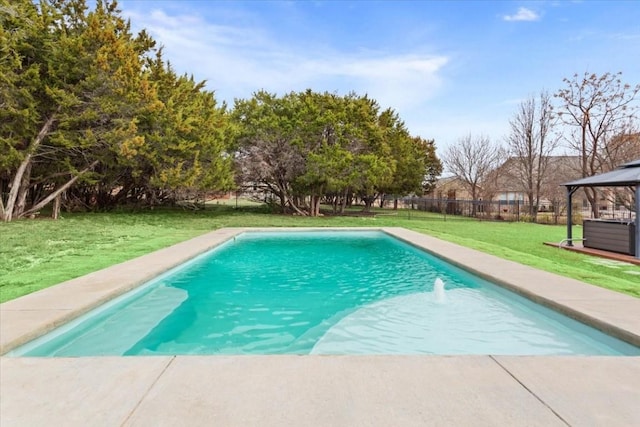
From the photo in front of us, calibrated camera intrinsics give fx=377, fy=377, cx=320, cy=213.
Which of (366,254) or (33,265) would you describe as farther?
(366,254)

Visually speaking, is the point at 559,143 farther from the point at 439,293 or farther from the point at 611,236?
the point at 439,293

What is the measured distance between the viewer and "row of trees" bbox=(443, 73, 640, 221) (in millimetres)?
20781

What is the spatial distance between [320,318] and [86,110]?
14.5 metres

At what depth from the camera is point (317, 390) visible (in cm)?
241

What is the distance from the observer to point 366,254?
32.3 feet

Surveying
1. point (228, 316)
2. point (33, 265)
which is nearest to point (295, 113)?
point (33, 265)

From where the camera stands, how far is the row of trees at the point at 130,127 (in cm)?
1441

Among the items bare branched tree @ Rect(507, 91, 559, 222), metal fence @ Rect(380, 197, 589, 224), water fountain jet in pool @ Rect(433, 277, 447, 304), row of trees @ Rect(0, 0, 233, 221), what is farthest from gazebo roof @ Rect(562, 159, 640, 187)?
bare branched tree @ Rect(507, 91, 559, 222)

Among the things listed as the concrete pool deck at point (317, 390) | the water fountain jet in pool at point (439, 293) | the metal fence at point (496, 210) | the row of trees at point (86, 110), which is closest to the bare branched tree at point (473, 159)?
the metal fence at point (496, 210)

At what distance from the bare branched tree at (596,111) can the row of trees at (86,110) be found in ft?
64.9

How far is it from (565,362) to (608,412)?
775 mm

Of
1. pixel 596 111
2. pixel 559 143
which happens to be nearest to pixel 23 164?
pixel 596 111

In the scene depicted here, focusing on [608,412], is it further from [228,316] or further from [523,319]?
[228,316]

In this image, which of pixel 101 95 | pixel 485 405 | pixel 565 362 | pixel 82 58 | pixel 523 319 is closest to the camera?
pixel 485 405
